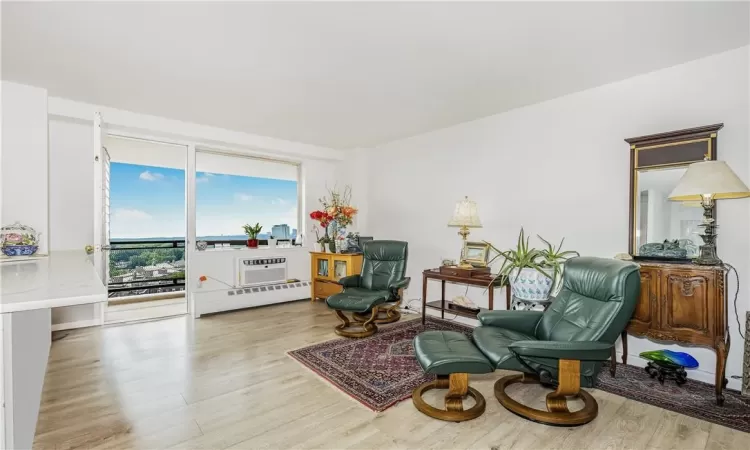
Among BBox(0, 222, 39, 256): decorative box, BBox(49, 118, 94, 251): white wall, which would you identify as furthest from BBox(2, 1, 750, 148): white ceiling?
BBox(0, 222, 39, 256): decorative box

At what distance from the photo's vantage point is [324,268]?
17.7ft

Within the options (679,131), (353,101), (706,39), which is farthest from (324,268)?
(706,39)

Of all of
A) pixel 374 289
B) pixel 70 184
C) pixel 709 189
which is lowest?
pixel 374 289

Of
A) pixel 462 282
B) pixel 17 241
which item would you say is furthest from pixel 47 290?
pixel 462 282

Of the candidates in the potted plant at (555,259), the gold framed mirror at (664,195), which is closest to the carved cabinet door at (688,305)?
the gold framed mirror at (664,195)

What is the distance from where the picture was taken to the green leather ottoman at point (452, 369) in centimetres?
209

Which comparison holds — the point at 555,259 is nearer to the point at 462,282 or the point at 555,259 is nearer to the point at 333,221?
the point at 462,282

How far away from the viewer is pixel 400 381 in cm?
265

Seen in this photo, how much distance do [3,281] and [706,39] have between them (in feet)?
14.5

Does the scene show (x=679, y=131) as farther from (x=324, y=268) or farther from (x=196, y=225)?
(x=196, y=225)

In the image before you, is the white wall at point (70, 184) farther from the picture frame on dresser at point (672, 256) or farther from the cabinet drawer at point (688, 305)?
the cabinet drawer at point (688, 305)

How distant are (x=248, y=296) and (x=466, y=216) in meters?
3.22

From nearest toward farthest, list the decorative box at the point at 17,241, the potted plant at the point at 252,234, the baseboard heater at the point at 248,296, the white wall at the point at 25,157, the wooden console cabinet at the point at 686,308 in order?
the wooden console cabinet at the point at 686,308
the decorative box at the point at 17,241
the white wall at the point at 25,157
the baseboard heater at the point at 248,296
the potted plant at the point at 252,234

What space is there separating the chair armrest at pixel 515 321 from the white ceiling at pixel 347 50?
78.7 inches
